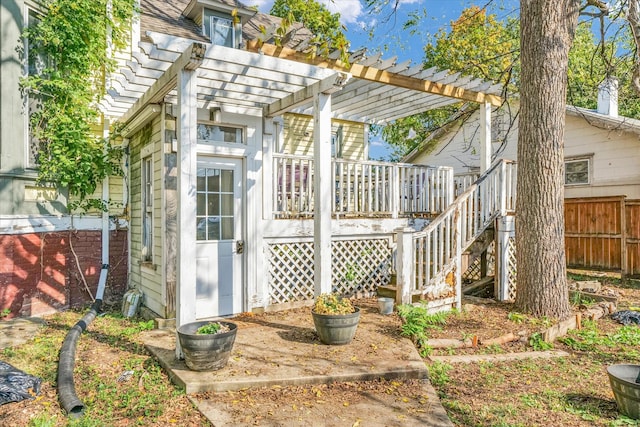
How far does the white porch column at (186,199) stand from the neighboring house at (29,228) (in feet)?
11.0

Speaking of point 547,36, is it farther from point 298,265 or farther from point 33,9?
point 33,9

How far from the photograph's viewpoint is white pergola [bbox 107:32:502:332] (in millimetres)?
4254

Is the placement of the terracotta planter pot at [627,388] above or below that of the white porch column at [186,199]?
below

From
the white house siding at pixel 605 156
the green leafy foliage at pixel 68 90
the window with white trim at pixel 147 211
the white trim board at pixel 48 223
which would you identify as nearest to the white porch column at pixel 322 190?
the window with white trim at pixel 147 211

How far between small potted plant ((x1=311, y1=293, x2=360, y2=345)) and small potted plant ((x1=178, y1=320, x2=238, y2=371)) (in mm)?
1069

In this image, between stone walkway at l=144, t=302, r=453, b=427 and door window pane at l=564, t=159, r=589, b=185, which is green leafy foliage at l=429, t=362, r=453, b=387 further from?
door window pane at l=564, t=159, r=589, b=185

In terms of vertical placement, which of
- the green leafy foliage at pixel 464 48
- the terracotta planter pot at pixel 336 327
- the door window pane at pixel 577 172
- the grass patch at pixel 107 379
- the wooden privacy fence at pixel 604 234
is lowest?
the grass patch at pixel 107 379

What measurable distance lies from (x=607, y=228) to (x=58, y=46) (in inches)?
452

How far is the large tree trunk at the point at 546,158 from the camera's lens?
6191 millimetres

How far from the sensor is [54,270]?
656 cm

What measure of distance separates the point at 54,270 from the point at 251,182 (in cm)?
334

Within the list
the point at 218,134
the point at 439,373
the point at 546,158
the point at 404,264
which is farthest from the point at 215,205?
the point at 546,158

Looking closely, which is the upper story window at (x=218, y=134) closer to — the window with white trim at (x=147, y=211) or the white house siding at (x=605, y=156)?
the window with white trim at (x=147, y=211)

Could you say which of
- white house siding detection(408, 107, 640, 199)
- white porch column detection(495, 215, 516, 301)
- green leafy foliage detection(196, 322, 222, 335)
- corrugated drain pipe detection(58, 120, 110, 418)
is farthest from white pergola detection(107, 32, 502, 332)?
white house siding detection(408, 107, 640, 199)
